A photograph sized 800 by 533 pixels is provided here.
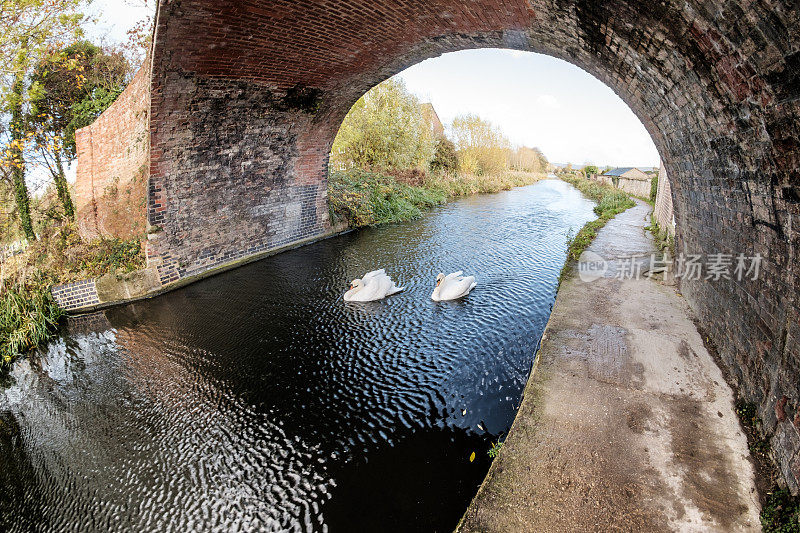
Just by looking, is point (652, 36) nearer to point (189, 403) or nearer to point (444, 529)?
point (444, 529)

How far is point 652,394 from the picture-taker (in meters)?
3.47

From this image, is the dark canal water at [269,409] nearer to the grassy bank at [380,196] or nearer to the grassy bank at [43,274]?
the grassy bank at [43,274]

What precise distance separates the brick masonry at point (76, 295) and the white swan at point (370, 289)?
177 inches

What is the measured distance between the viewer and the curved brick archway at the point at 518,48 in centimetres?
255

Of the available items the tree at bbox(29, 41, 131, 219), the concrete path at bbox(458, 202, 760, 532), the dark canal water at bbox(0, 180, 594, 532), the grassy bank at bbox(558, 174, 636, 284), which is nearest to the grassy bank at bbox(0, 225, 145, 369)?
the dark canal water at bbox(0, 180, 594, 532)

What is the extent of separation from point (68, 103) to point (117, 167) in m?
5.11

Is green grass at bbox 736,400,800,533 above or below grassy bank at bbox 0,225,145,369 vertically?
below

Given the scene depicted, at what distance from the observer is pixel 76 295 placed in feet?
22.2

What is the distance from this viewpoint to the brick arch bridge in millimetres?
2553

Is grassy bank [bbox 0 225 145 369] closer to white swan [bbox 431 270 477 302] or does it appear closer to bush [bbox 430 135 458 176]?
white swan [bbox 431 270 477 302]

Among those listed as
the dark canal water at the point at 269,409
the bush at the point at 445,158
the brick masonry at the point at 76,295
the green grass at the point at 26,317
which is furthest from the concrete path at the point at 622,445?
the bush at the point at 445,158

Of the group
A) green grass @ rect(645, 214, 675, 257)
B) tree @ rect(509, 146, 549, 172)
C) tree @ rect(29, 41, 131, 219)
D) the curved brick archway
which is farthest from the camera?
tree @ rect(509, 146, 549, 172)

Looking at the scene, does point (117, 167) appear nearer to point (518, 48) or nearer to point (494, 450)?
point (518, 48)

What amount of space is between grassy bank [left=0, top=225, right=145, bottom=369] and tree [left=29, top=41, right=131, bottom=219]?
3807mm
